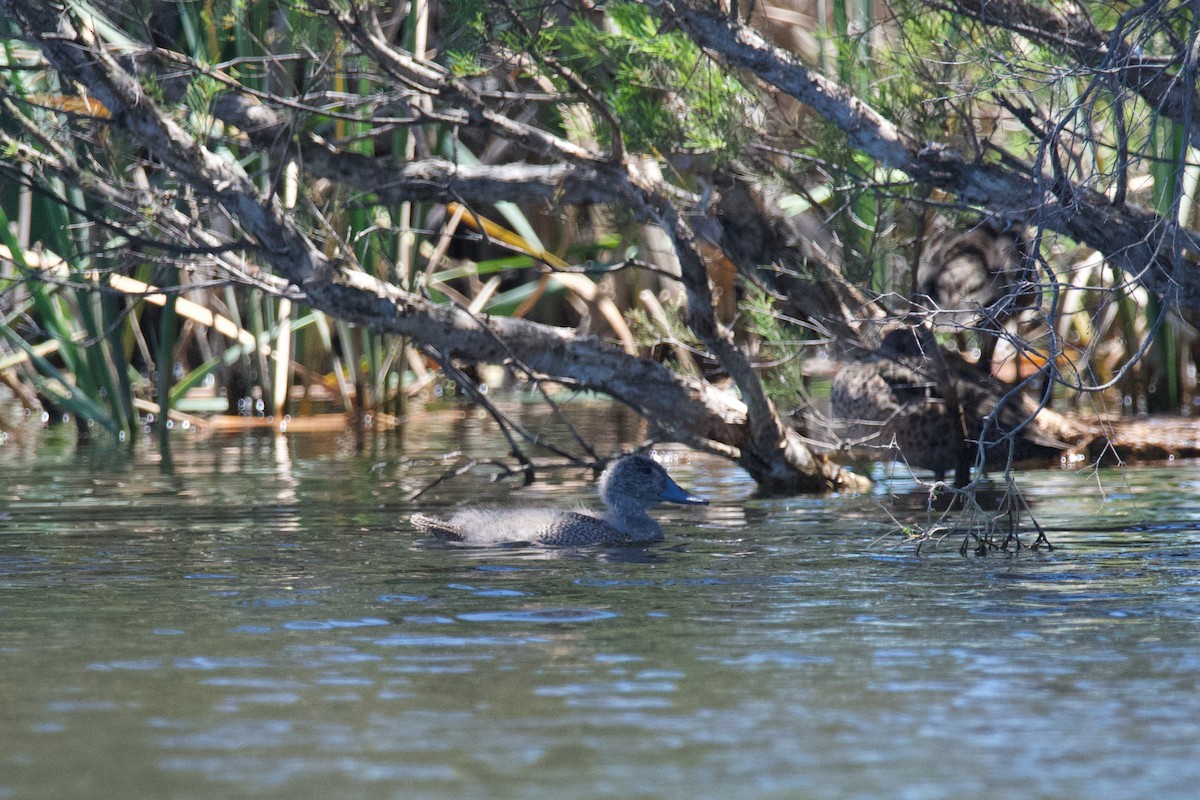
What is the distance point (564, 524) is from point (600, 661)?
7.93 ft

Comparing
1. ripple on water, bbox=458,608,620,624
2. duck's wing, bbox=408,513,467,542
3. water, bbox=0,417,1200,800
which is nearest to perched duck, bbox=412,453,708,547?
duck's wing, bbox=408,513,467,542

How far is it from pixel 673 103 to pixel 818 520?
6.67 ft

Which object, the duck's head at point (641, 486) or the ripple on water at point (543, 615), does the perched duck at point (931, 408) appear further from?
the ripple on water at point (543, 615)

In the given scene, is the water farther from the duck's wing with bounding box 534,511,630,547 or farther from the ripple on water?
the duck's wing with bounding box 534,511,630,547

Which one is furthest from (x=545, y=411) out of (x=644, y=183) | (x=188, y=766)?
(x=188, y=766)

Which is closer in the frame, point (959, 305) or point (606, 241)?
point (959, 305)

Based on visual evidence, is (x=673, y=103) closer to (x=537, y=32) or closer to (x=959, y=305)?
(x=537, y=32)

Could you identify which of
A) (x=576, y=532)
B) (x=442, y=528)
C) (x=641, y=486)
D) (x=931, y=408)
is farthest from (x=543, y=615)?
(x=931, y=408)

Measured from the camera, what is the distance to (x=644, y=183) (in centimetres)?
743

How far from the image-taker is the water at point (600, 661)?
349cm

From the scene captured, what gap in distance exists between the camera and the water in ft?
11.5

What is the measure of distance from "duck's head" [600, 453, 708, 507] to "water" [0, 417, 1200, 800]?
0.19m

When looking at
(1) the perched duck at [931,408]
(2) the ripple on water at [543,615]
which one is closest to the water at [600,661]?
(2) the ripple on water at [543,615]

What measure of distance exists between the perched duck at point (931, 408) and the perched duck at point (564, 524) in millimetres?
1826
